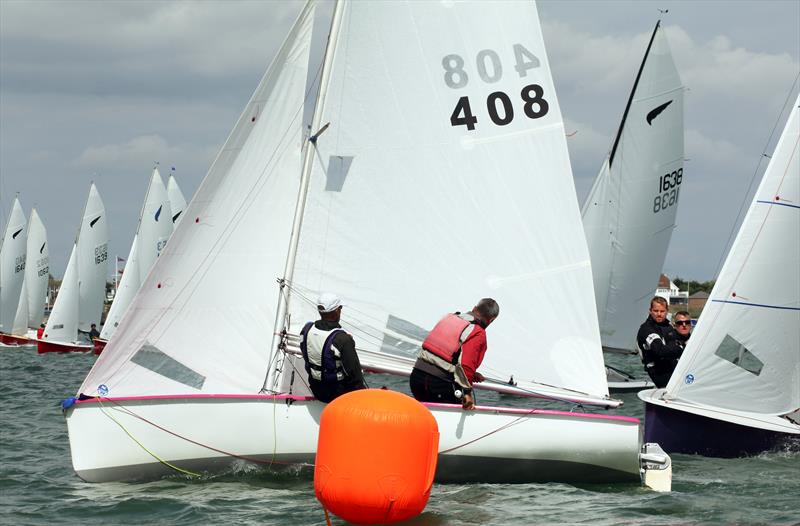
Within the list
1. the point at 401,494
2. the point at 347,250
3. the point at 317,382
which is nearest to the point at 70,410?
the point at 317,382

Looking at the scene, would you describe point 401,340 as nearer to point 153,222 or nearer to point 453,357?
point 453,357

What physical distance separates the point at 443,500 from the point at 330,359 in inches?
47.5

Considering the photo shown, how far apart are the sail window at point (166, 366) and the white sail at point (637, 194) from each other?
44.2 feet

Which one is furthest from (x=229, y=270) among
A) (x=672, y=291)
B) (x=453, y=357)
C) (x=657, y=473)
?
(x=672, y=291)

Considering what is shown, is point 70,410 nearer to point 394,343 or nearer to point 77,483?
point 77,483

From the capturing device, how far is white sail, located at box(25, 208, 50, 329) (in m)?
40.4

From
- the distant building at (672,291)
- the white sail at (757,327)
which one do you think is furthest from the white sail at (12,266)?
the distant building at (672,291)

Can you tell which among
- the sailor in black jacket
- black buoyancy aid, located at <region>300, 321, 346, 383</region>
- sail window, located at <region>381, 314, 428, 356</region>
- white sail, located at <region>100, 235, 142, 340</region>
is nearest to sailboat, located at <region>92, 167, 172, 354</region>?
white sail, located at <region>100, 235, 142, 340</region>

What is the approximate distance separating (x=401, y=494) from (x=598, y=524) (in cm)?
135

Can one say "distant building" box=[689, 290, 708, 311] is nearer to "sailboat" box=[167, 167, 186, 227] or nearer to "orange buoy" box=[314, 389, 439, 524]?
"sailboat" box=[167, 167, 186, 227]

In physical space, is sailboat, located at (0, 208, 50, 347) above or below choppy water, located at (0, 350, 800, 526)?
above

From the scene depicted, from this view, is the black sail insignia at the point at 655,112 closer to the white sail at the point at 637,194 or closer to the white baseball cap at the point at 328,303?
the white sail at the point at 637,194

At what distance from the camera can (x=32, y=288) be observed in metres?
41.4

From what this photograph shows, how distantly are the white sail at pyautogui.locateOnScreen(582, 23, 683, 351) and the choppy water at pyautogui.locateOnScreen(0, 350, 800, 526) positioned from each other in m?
11.6
